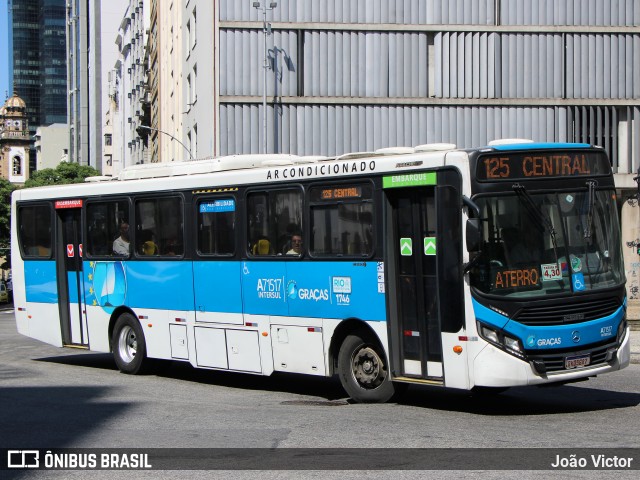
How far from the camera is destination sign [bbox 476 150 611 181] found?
11891 millimetres

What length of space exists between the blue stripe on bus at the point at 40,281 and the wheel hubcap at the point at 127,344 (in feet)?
6.52

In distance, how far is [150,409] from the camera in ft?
42.3

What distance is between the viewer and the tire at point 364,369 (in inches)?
512

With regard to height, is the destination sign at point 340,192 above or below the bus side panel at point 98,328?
above

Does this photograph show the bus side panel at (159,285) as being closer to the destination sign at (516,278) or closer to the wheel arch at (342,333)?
the wheel arch at (342,333)

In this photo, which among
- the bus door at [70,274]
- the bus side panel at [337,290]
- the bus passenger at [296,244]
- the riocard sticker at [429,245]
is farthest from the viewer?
the bus door at [70,274]

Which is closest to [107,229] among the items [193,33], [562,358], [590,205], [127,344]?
[127,344]

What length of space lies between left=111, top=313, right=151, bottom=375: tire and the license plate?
764 cm

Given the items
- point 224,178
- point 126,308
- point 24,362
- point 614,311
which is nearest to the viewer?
point 614,311

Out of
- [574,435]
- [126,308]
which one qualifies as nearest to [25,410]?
[126,308]

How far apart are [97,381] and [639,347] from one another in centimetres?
1061

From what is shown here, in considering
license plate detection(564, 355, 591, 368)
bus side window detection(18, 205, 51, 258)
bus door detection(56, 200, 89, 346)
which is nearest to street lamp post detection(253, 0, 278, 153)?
bus side window detection(18, 205, 51, 258)

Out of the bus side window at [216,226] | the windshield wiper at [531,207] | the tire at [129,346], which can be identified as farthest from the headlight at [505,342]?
the tire at [129,346]

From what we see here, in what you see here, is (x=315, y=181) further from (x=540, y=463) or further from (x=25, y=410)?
(x=540, y=463)
